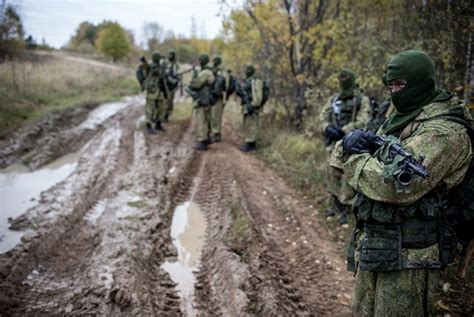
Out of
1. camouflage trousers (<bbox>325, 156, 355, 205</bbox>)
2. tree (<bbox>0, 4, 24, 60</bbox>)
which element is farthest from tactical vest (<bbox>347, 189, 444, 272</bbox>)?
tree (<bbox>0, 4, 24, 60</bbox>)

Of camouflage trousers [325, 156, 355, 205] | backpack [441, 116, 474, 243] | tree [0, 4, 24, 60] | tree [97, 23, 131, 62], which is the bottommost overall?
camouflage trousers [325, 156, 355, 205]

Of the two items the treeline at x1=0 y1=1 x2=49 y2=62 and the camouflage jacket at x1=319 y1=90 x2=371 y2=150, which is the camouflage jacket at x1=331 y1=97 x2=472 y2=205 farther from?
the treeline at x1=0 y1=1 x2=49 y2=62

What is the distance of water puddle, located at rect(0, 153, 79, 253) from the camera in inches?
191

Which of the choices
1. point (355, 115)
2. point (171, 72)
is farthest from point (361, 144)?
point (171, 72)

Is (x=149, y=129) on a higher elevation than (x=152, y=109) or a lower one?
lower

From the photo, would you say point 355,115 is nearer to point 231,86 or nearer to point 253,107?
point 253,107

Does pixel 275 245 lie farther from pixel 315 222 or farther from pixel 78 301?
pixel 78 301

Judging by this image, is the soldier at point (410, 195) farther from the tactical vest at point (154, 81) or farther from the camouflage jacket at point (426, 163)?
the tactical vest at point (154, 81)

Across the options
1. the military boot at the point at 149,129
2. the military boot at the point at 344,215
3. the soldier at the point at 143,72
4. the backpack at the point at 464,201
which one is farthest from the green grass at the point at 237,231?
the soldier at the point at 143,72

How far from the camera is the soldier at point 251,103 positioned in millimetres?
9969

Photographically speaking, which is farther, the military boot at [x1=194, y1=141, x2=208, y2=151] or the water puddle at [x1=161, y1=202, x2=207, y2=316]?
the military boot at [x1=194, y1=141, x2=208, y2=151]

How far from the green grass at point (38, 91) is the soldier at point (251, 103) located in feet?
18.4

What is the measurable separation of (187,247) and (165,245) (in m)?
0.29

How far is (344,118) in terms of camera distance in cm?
597
